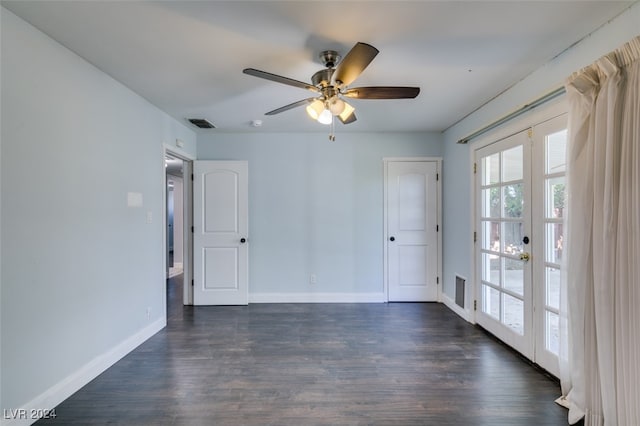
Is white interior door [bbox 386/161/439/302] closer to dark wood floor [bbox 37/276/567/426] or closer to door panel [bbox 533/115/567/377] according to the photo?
dark wood floor [bbox 37/276/567/426]

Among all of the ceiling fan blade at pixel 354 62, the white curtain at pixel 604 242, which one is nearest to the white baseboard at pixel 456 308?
the white curtain at pixel 604 242

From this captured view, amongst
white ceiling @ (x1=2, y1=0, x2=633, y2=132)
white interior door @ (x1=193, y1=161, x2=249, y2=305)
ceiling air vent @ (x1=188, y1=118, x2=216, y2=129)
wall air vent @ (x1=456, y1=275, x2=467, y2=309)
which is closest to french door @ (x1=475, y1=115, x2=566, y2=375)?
wall air vent @ (x1=456, y1=275, x2=467, y2=309)

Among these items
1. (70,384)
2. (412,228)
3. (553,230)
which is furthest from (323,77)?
(70,384)

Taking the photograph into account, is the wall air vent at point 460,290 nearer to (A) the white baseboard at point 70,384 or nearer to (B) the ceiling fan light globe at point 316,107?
(B) the ceiling fan light globe at point 316,107

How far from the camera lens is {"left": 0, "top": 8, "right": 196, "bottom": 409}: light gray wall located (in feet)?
5.54

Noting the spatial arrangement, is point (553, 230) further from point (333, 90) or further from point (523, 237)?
point (333, 90)

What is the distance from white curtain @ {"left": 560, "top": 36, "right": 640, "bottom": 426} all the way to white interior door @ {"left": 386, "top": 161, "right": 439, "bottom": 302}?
2295 mm

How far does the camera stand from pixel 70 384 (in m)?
2.05

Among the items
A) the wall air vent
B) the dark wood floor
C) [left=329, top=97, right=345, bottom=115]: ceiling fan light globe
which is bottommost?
the dark wood floor

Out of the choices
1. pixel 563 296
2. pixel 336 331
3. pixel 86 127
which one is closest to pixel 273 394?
pixel 336 331

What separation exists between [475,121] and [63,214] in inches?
154

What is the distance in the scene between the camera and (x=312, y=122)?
145 inches

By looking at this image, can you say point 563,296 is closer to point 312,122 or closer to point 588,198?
point 588,198

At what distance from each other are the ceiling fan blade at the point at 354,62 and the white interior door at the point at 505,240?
1.69 metres
